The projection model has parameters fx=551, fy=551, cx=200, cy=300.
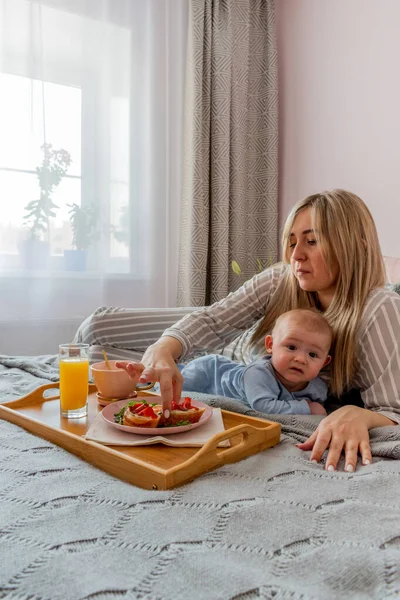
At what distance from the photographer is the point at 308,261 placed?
1.52 meters

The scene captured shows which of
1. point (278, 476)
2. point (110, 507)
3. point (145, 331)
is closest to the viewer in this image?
point (110, 507)

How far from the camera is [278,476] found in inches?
37.1

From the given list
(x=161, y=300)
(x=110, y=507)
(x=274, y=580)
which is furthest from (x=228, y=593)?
(x=161, y=300)

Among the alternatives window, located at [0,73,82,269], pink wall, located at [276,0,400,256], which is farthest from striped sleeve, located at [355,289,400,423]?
window, located at [0,73,82,269]

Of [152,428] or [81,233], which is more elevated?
[81,233]

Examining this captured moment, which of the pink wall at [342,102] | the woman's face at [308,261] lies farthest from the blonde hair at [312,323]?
the pink wall at [342,102]

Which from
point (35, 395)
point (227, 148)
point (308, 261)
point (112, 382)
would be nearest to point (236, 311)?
point (308, 261)

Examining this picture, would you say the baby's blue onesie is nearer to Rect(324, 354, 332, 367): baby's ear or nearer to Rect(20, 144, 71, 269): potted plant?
Rect(324, 354, 332, 367): baby's ear

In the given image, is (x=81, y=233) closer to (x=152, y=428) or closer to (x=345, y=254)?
(x=345, y=254)

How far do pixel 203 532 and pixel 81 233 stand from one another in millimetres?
2377

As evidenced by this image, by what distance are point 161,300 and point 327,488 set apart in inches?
93.4

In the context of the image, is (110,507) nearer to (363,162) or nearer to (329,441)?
(329,441)

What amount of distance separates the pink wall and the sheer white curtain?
2.29 ft

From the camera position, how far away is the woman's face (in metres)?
1.51
